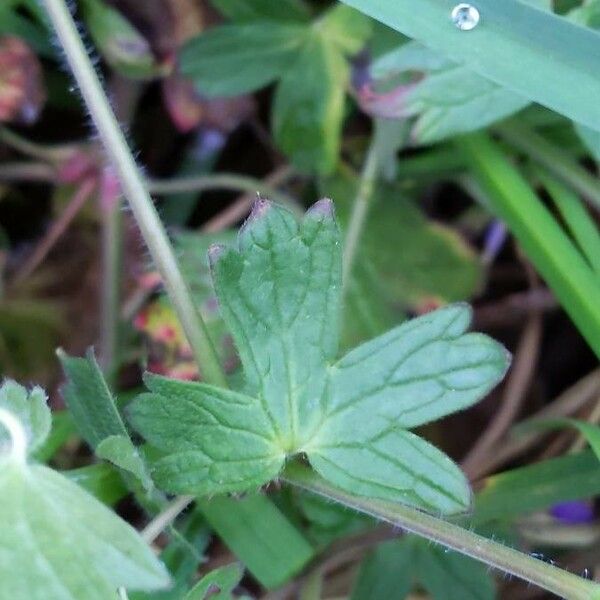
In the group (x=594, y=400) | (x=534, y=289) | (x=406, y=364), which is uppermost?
(x=406, y=364)

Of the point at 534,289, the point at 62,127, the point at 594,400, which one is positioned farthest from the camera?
the point at 62,127

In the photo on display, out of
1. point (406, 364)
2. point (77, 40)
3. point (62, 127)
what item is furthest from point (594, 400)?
point (62, 127)

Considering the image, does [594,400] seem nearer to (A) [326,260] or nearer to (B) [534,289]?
(B) [534,289]

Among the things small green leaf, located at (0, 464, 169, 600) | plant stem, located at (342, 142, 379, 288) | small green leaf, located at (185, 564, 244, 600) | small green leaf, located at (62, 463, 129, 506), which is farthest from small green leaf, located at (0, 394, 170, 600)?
plant stem, located at (342, 142, 379, 288)

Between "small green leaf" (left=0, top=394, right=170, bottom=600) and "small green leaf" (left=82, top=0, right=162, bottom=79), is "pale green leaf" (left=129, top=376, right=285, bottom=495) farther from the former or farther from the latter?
"small green leaf" (left=82, top=0, right=162, bottom=79)

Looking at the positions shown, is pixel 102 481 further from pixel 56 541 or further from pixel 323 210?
pixel 323 210

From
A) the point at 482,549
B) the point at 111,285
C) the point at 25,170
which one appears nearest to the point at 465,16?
the point at 482,549

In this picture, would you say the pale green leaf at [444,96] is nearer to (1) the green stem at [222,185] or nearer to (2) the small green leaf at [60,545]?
(1) the green stem at [222,185]

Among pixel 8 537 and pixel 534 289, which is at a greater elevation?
pixel 8 537
